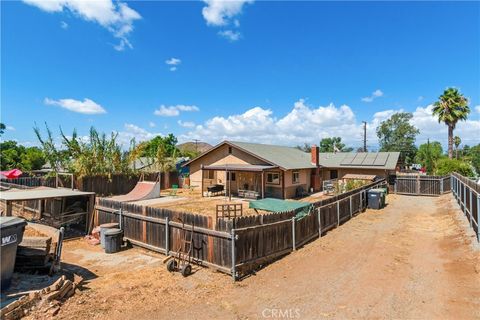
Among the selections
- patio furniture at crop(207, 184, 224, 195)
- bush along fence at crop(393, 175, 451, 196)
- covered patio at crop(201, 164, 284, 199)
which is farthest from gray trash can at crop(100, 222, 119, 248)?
bush along fence at crop(393, 175, 451, 196)

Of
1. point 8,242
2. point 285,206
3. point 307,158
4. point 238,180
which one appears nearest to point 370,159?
point 307,158

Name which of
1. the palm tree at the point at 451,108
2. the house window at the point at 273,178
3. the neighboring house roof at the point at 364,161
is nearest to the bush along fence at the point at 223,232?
the house window at the point at 273,178

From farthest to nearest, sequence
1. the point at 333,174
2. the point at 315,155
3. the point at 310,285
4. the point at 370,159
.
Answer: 1. the point at 333,174
2. the point at 370,159
3. the point at 315,155
4. the point at 310,285

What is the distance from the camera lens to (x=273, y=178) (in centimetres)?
2452

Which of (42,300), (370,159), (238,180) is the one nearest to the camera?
(42,300)

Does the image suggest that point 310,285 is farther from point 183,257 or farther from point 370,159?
point 370,159

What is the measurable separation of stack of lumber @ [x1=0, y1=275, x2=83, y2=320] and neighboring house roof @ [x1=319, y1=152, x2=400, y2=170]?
90.0 feet

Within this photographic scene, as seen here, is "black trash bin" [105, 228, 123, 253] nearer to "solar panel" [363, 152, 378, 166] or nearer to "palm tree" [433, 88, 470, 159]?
"solar panel" [363, 152, 378, 166]

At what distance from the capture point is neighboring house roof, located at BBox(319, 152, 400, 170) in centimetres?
2845

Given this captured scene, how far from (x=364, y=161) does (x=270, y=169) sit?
12.7 m

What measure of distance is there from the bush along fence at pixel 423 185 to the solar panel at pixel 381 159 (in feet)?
8.13

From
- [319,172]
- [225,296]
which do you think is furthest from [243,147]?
[225,296]

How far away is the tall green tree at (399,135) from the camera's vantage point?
63750 millimetres

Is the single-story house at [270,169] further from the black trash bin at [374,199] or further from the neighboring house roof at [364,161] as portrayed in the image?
the black trash bin at [374,199]
